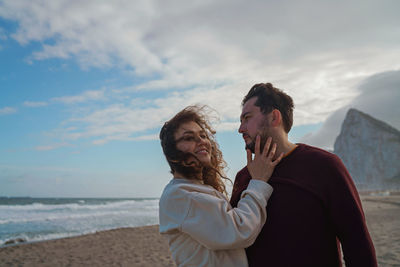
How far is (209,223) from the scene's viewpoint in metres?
1.75

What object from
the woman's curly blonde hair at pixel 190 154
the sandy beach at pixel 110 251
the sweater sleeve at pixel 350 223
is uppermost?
the woman's curly blonde hair at pixel 190 154

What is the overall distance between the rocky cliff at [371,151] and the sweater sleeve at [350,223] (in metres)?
49.3

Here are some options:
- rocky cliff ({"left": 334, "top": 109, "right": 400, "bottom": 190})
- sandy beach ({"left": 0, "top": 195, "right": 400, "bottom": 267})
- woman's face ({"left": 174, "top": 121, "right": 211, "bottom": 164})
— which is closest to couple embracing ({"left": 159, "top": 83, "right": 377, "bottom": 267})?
woman's face ({"left": 174, "top": 121, "right": 211, "bottom": 164})

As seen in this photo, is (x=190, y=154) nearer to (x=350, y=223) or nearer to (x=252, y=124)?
(x=252, y=124)

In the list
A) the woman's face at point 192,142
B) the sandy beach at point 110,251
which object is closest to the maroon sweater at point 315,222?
the woman's face at point 192,142

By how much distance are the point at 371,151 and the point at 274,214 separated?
167ft

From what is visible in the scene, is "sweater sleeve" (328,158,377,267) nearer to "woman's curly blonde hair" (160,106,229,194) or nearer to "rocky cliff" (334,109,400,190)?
"woman's curly blonde hair" (160,106,229,194)

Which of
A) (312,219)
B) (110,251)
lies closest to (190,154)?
(312,219)

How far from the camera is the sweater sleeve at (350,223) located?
1638 millimetres

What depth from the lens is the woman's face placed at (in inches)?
88.7

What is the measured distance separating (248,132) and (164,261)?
20.0 feet

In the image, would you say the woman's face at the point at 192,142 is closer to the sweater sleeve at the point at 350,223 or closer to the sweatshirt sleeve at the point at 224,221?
the sweatshirt sleeve at the point at 224,221

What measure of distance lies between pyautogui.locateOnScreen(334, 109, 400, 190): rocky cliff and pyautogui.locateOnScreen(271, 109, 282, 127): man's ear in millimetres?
49171

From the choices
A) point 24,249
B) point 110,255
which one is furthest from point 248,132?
point 24,249
